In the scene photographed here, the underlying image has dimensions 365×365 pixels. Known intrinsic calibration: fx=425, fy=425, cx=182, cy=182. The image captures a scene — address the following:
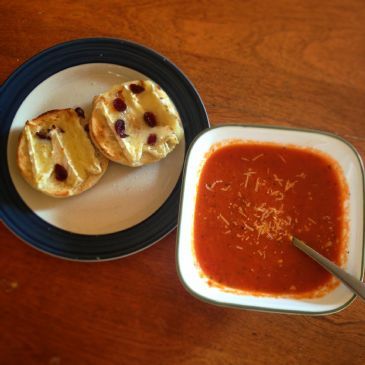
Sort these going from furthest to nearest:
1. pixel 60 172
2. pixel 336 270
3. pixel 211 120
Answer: pixel 211 120 → pixel 60 172 → pixel 336 270

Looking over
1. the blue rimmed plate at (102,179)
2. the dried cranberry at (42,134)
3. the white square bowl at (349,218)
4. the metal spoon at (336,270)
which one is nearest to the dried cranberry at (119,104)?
the blue rimmed plate at (102,179)

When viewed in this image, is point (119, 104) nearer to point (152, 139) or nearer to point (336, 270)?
point (152, 139)

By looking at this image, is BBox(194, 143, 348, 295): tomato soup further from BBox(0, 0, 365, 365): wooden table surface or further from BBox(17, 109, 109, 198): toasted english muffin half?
BBox(17, 109, 109, 198): toasted english muffin half

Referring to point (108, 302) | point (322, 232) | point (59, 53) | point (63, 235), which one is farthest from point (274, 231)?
point (59, 53)

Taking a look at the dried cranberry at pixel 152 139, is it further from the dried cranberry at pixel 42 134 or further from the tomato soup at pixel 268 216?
the dried cranberry at pixel 42 134

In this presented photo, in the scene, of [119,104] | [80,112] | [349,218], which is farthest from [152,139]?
[349,218]

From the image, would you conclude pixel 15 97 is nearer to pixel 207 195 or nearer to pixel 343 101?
pixel 207 195

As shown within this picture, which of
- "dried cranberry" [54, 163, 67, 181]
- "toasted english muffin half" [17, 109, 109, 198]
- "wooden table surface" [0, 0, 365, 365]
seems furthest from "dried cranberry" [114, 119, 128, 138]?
"wooden table surface" [0, 0, 365, 365]
